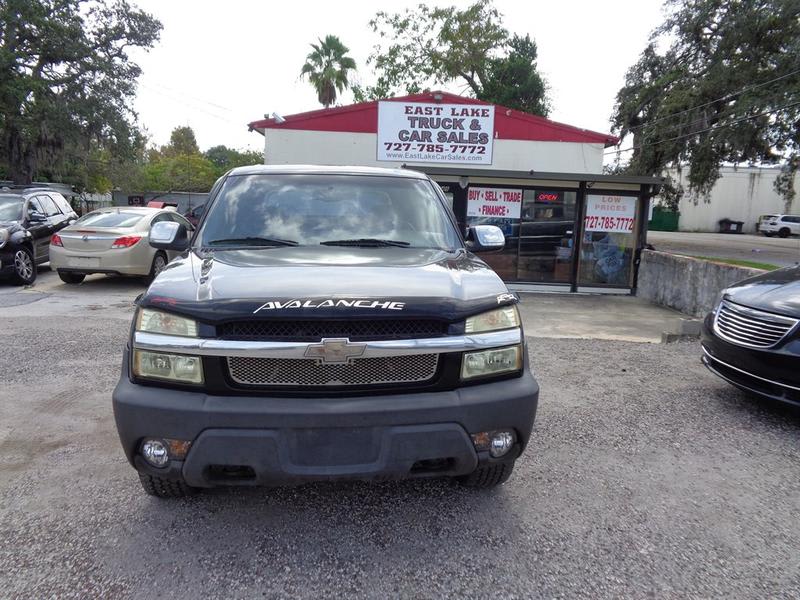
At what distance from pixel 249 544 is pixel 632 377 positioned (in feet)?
14.0

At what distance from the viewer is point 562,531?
2896mm

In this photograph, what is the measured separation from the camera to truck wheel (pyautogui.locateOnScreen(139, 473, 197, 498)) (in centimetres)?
A: 286

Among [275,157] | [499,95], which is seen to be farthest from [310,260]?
[499,95]

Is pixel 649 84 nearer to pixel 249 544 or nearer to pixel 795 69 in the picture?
pixel 795 69

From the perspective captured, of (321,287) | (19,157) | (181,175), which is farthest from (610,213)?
(181,175)

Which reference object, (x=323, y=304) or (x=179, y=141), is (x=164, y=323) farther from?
(x=179, y=141)

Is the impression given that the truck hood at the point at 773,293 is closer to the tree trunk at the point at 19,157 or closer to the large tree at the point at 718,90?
the large tree at the point at 718,90

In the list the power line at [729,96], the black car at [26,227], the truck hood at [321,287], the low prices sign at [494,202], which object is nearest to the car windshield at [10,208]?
the black car at [26,227]

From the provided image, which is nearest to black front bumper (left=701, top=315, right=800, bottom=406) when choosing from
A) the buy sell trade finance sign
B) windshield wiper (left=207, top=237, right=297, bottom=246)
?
windshield wiper (left=207, top=237, right=297, bottom=246)

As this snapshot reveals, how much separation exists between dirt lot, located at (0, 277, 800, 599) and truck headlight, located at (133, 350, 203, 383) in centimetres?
83

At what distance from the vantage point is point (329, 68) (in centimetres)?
3441

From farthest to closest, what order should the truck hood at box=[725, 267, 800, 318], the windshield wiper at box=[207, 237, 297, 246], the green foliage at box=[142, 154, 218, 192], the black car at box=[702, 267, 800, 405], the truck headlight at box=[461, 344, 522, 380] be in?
1. the green foliage at box=[142, 154, 218, 192]
2. the truck hood at box=[725, 267, 800, 318]
3. the black car at box=[702, 267, 800, 405]
4. the windshield wiper at box=[207, 237, 297, 246]
5. the truck headlight at box=[461, 344, 522, 380]

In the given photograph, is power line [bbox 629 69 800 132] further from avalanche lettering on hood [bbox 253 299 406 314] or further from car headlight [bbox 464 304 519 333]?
avalanche lettering on hood [bbox 253 299 406 314]

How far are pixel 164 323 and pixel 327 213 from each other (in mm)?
1491
